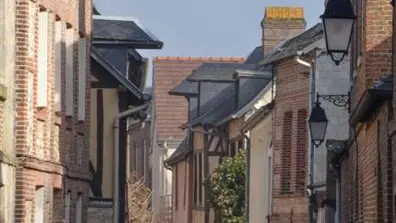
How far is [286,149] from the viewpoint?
37.7 meters

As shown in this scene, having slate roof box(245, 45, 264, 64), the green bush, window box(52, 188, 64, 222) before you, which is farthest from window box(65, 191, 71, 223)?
slate roof box(245, 45, 264, 64)

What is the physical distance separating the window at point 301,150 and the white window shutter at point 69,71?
444 inches

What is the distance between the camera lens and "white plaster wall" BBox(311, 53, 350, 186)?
3322cm

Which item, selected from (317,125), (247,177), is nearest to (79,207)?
(317,125)

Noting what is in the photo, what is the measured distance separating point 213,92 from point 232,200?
7.97 m

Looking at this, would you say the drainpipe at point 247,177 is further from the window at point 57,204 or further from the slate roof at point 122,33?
the window at point 57,204

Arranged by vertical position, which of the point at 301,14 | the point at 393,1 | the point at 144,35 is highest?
the point at 301,14

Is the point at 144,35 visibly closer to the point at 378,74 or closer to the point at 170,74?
the point at 378,74

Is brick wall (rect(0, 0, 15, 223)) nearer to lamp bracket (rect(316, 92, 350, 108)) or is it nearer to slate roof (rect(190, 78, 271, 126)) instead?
lamp bracket (rect(316, 92, 350, 108))

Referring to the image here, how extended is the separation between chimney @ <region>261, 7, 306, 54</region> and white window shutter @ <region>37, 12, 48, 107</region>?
812 inches

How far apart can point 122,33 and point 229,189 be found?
14.3 metres

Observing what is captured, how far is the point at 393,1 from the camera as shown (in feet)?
53.0

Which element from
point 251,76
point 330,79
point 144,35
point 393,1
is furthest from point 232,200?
point 393,1

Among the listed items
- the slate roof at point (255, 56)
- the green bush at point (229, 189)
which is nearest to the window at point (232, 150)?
the green bush at point (229, 189)
